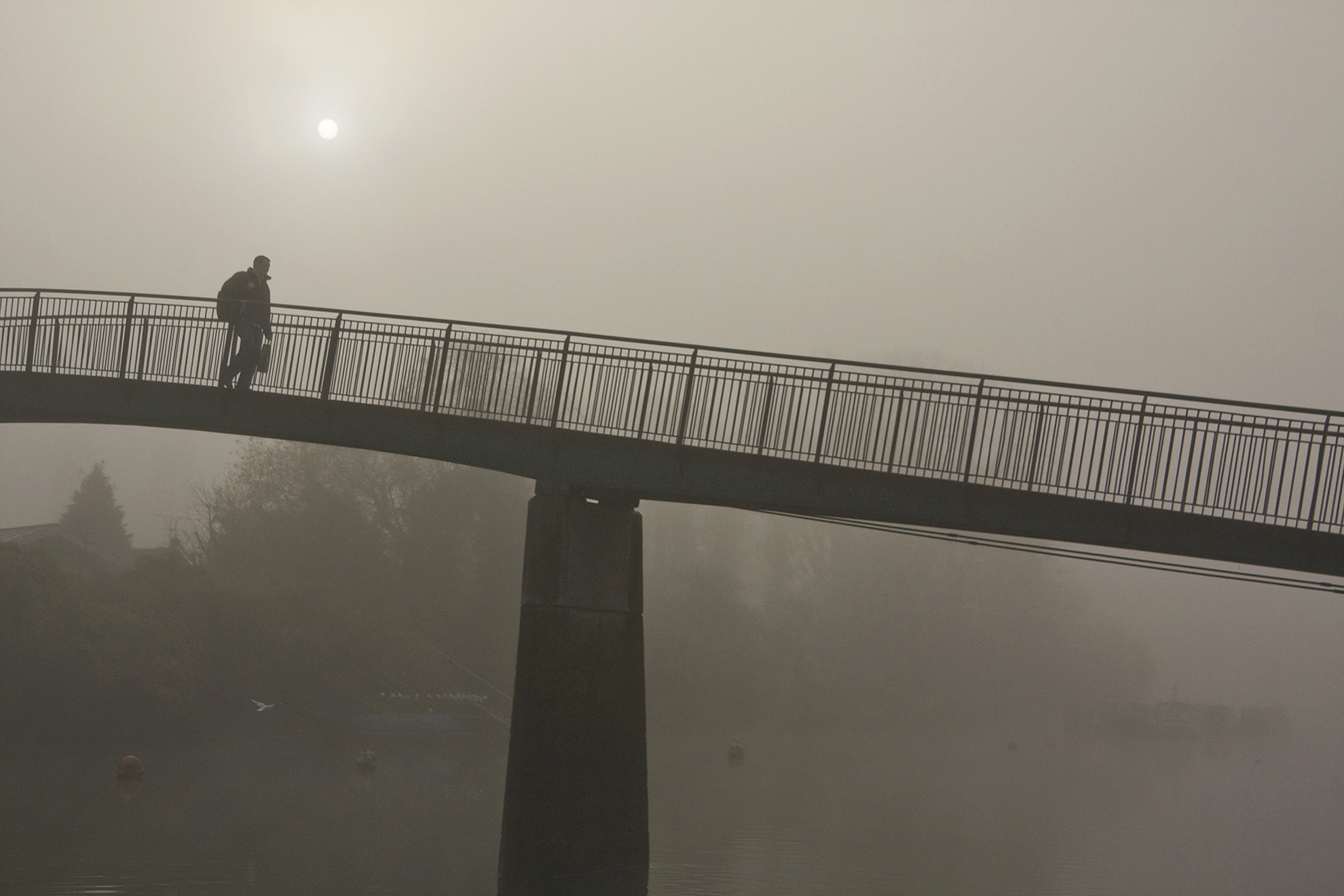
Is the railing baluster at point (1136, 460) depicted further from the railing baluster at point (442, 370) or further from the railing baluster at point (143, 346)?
the railing baluster at point (143, 346)

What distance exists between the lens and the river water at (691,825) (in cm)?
2214

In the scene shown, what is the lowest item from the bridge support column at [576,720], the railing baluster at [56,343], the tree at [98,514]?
the tree at [98,514]

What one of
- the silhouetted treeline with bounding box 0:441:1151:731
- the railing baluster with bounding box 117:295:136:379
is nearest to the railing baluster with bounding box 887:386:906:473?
the railing baluster with bounding box 117:295:136:379

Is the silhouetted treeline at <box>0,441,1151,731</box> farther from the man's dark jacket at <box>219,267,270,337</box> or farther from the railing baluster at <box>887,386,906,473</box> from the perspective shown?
the railing baluster at <box>887,386,906,473</box>

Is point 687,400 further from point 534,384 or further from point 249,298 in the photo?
point 249,298

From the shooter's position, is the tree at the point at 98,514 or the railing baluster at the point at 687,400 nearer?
the railing baluster at the point at 687,400

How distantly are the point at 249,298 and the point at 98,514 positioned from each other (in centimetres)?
7502

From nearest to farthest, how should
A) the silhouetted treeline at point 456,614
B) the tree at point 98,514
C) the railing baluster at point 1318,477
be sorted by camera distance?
1. the railing baluster at point 1318,477
2. the silhouetted treeline at point 456,614
3. the tree at point 98,514

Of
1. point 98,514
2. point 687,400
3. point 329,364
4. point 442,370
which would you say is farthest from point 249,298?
point 98,514

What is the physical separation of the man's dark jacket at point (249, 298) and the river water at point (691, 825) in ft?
31.0

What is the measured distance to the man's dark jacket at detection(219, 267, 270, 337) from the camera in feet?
73.2

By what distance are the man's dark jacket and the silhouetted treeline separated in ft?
69.2

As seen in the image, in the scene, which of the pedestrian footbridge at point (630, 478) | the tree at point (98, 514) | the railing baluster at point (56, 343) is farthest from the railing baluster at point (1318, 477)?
the tree at point (98, 514)

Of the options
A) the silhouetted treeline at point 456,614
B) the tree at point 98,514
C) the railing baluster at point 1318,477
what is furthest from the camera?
the tree at point 98,514
